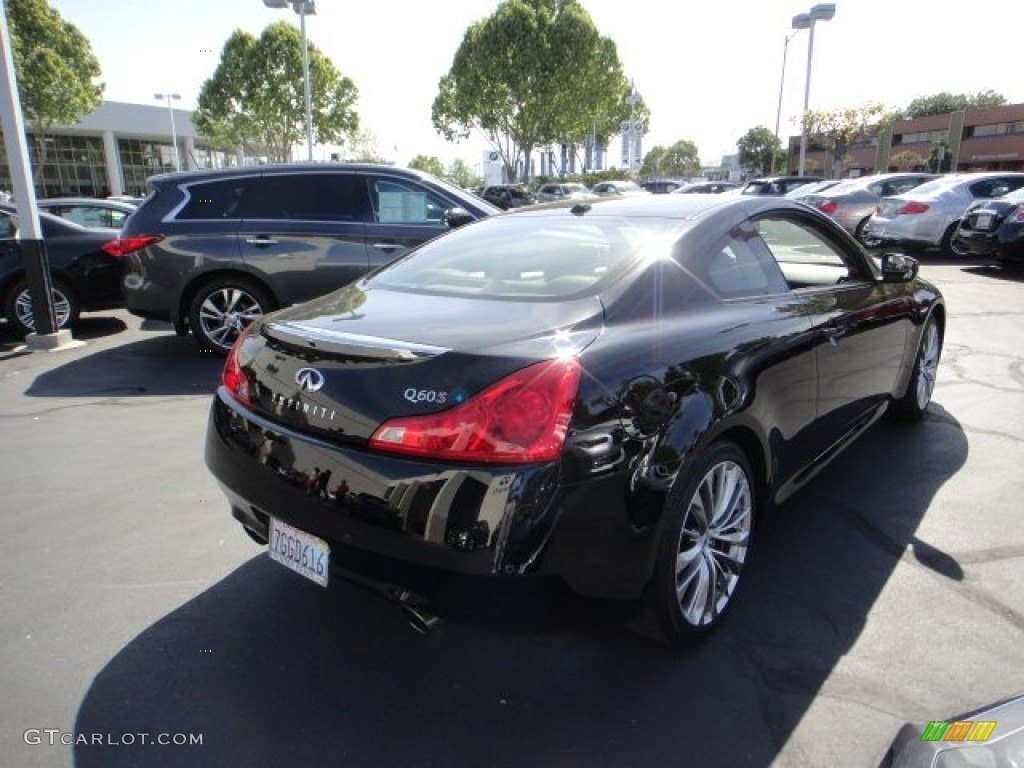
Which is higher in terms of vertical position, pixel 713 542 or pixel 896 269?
pixel 896 269

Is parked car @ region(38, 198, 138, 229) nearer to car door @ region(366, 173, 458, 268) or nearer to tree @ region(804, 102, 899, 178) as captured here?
car door @ region(366, 173, 458, 268)

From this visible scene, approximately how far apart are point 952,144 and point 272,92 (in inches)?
2339

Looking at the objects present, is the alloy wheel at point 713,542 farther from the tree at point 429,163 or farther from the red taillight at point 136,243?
the tree at point 429,163

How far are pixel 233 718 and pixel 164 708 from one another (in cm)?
23

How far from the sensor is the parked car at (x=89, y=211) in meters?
8.98

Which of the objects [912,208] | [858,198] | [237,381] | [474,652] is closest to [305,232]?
[237,381]

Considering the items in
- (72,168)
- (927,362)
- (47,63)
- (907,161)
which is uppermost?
(47,63)

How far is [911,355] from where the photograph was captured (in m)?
4.28

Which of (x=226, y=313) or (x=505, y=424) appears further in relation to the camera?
(x=226, y=313)

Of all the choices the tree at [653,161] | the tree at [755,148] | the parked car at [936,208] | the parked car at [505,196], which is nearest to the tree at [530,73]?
the parked car at [505,196]

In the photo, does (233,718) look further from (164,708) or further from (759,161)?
(759,161)

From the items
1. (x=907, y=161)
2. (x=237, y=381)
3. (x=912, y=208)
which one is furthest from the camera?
(x=907, y=161)

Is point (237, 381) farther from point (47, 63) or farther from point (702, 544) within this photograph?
point (47, 63)

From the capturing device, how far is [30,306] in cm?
774
